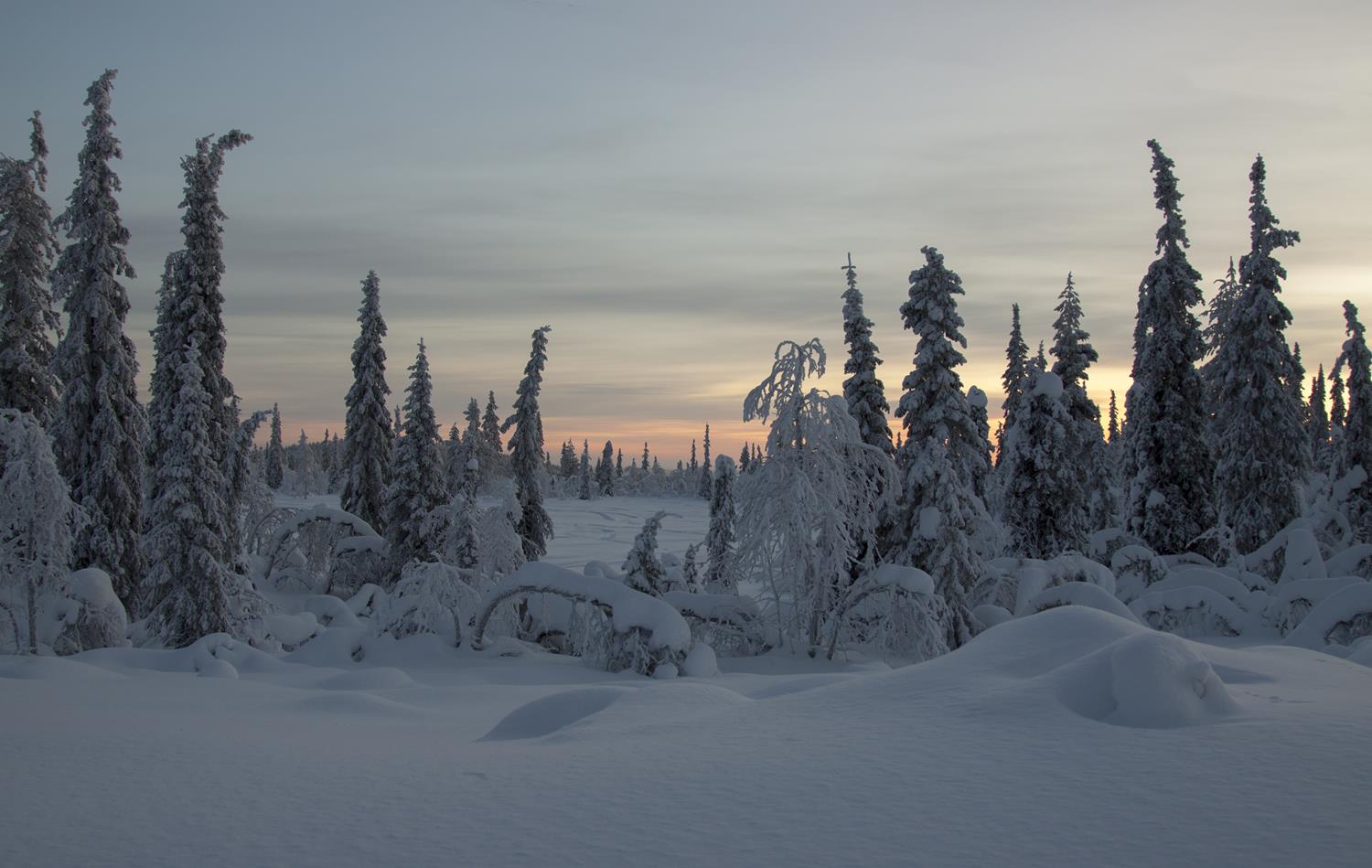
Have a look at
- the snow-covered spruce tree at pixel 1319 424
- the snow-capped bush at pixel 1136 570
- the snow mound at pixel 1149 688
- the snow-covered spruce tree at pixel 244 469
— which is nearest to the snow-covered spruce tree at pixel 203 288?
the snow-covered spruce tree at pixel 244 469

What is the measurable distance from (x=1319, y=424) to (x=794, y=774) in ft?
234

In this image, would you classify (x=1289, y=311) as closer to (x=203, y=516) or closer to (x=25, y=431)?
(x=203, y=516)

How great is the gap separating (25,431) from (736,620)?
1643 cm

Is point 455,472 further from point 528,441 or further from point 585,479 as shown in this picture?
point 585,479

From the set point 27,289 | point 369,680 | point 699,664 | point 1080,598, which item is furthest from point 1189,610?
point 27,289

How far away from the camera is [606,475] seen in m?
124

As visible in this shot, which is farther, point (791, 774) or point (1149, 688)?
point (1149, 688)

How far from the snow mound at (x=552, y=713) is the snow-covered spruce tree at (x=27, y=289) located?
24629 mm

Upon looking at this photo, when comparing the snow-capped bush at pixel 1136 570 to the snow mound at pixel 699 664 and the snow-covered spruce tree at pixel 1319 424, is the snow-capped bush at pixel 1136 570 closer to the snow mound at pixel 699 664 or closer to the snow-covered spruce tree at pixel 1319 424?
the snow mound at pixel 699 664

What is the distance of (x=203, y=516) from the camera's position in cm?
2158

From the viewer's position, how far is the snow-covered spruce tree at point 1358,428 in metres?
30.8

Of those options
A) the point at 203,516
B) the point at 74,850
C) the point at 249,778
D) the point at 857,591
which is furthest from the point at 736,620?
the point at 74,850

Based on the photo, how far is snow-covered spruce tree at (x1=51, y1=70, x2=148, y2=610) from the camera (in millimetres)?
24469

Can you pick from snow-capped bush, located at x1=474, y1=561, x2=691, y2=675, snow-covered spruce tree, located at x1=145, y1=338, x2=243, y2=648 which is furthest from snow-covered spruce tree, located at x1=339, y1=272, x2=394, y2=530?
snow-capped bush, located at x1=474, y1=561, x2=691, y2=675
